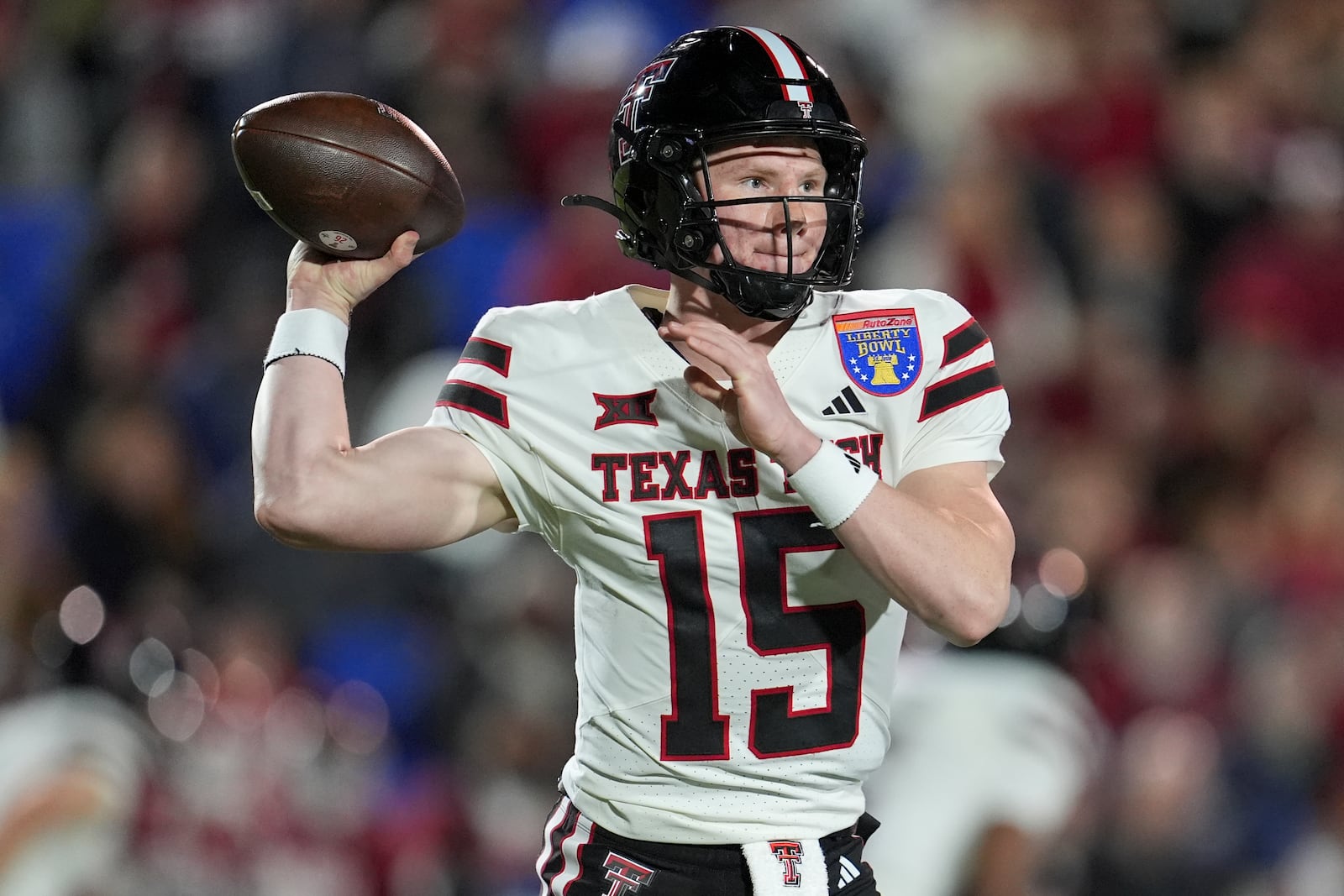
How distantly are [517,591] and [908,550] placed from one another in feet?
10.4

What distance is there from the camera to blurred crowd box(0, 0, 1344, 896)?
15.4 ft

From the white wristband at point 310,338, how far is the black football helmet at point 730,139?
451mm

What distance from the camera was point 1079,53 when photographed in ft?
21.5

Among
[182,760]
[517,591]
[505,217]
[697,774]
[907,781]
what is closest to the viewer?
[697,774]

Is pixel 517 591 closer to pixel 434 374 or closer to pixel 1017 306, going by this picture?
pixel 434 374

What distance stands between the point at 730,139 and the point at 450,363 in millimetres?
3631

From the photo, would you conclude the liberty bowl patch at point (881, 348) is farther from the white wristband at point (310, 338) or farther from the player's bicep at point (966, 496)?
the white wristband at point (310, 338)

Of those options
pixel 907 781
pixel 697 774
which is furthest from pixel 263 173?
pixel 907 781

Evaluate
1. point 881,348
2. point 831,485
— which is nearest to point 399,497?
point 831,485

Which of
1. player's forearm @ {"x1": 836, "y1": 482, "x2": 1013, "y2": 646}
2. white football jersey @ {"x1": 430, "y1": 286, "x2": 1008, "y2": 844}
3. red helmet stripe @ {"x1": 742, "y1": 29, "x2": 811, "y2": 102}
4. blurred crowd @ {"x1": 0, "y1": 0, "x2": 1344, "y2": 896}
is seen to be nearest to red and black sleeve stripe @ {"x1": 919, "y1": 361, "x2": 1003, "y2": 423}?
white football jersey @ {"x1": 430, "y1": 286, "x2": 1008, "y2": 844}

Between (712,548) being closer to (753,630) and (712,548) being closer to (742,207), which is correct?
(753,630)

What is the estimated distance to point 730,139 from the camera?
94.0 inches

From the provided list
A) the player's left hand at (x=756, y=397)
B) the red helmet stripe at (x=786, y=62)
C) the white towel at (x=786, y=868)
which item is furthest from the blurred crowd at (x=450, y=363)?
the player's left hand at (x=756, y=397)

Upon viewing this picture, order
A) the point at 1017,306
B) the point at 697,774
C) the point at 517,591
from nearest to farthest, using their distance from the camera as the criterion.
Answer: the point at 697,774
the point at 517,591
the point at 1017,306
